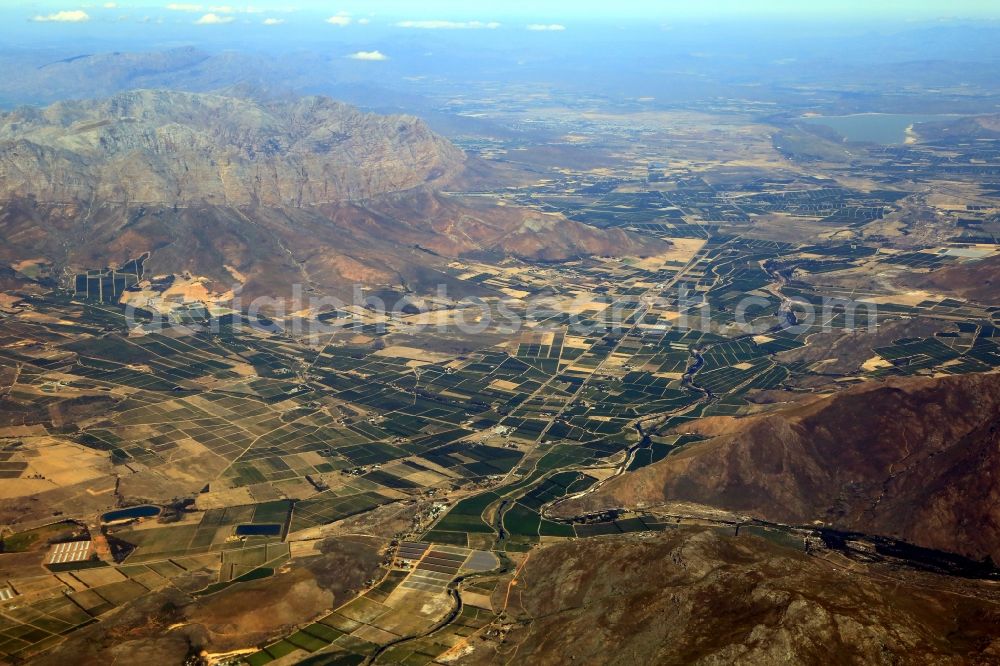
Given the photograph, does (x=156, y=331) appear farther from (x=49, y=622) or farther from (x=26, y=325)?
(x=49, y=622)

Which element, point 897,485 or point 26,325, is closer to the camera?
point 897,485

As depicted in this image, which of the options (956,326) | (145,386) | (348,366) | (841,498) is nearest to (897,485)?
(841,498)

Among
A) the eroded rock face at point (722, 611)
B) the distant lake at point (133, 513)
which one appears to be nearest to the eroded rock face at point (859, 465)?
the eroded rock face at point (722, 611)

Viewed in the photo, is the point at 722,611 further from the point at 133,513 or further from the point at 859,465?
the point at 133,513

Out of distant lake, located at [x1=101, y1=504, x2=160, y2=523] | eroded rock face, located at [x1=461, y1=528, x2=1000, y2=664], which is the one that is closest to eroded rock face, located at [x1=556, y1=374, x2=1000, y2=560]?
eroded rock face, located at [x1=461, y1=528, x2=1000, y2=664]

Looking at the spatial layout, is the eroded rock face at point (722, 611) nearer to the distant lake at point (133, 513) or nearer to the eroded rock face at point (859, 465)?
the eroded rock face at point (859, 465)

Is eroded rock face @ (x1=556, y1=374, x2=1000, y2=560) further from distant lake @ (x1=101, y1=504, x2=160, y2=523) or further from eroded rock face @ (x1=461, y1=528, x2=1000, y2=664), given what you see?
distant lake @ (x1=101, y1=504, x2=160, y2=523)
